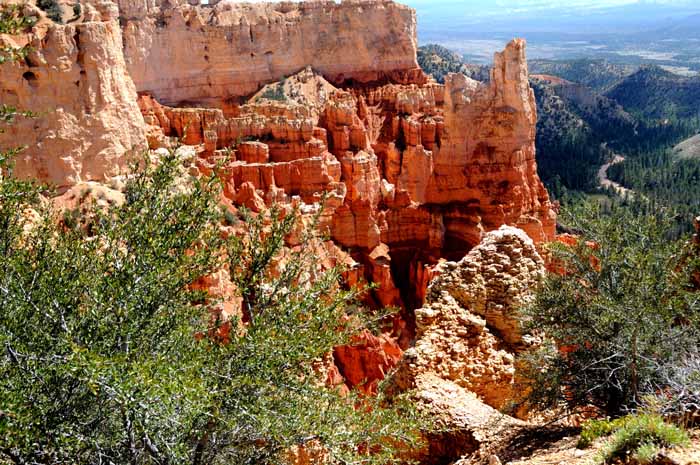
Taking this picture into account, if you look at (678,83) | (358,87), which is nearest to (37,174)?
(358,87)

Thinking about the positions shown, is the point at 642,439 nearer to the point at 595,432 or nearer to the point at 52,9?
the point at 595,432

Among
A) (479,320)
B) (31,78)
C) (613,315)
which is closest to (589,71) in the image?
(31,78)

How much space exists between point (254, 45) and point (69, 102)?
32.8 meters

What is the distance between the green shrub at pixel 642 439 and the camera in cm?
567

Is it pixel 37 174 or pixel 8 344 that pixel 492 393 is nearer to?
pixel 8 344

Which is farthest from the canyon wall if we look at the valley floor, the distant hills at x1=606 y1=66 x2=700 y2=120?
the distant hills at x1=606 y1=66 x2=700 y2=120

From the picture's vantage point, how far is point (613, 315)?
27.9 feet

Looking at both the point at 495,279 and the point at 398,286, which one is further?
the point at 398,286

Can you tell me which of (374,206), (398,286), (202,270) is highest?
(202,270)

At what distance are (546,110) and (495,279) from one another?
82303mm

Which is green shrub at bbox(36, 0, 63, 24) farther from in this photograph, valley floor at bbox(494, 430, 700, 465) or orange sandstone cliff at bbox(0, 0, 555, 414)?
valley floor at bbox(494, 430, 700, 465)

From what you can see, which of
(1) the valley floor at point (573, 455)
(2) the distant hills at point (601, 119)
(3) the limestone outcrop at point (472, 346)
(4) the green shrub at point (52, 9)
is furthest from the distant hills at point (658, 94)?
(1) the valley floor at point (573, 455)

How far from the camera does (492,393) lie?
10.9 metres

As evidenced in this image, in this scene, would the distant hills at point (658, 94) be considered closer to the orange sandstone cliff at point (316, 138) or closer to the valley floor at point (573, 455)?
the orange sandstone cliff at point (316, 138)
